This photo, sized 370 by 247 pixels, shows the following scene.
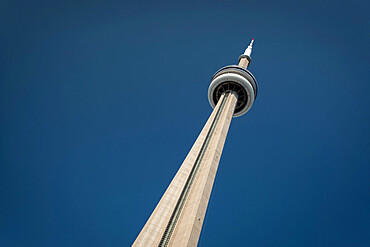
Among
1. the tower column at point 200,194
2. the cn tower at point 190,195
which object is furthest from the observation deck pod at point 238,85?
the tower column at point 200,194

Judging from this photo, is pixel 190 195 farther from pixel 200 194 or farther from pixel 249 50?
pixel 249 50

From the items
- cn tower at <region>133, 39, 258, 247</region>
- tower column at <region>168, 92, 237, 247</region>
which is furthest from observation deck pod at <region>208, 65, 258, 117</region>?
tower column at <region>168, 92, 237, 247</region>

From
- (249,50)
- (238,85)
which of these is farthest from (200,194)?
(249,50)

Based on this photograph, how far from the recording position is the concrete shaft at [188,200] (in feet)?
49.9

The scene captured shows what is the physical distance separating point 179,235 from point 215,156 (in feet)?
28.5

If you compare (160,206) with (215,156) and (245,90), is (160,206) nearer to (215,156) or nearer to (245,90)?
(215,156)

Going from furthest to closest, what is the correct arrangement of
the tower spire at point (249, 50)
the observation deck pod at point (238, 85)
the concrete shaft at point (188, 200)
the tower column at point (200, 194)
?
the tower spire at point (249, 50)
the observation deck pod at point (238, 85)
the concrete shaft at point (188, 200)
the tower column at point (200, 194)

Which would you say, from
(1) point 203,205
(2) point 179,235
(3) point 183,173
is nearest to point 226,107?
(3) point 183,173

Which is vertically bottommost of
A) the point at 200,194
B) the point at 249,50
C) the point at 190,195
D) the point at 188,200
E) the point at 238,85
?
the point at 188,200

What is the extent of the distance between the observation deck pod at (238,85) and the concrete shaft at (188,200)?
10970 mm

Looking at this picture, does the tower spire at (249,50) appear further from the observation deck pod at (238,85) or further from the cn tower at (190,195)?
the cn tower at (190,195)

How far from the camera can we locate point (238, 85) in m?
34.7

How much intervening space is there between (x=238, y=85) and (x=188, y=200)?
2112 cm

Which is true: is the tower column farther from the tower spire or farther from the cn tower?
the tower spire
